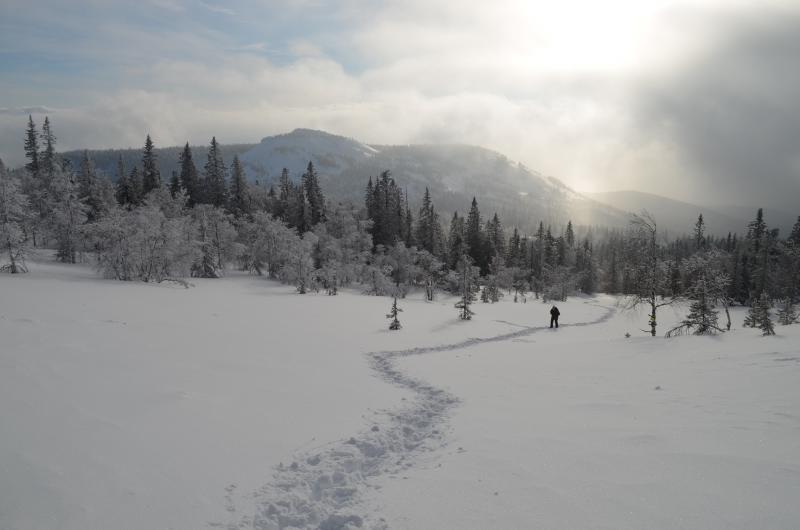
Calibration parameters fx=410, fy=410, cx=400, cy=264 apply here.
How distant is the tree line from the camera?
88.2ft

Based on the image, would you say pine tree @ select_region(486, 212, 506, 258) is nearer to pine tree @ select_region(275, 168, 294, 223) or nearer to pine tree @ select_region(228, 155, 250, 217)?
pine tree @ select_region(275, 168, 294, 223)

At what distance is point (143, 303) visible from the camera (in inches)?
987

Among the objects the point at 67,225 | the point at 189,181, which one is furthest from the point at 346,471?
the point at 189,181

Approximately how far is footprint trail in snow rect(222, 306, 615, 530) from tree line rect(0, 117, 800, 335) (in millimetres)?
15455

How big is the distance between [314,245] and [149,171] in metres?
38.3

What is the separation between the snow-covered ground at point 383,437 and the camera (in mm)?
5168

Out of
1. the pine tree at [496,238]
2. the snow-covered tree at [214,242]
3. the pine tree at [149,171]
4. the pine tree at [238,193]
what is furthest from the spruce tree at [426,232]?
the pine tree at [149,171]

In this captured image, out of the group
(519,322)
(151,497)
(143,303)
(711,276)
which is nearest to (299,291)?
(143,303)

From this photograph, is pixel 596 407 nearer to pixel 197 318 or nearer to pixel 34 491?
pixel 34 491

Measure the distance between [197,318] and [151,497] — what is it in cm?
1833

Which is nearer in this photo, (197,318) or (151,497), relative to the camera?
(151,497)

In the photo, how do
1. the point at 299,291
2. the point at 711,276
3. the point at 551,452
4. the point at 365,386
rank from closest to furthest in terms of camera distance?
1. the point at 551,452
2. the point at 365,386
3. the point at 711,276
4. the point at 299,291

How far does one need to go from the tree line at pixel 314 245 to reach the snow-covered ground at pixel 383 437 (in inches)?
443

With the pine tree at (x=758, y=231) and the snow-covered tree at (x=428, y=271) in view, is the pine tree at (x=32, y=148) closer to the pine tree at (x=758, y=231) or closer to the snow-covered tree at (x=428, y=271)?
the snow-covered tree at (x=428, y=271)
